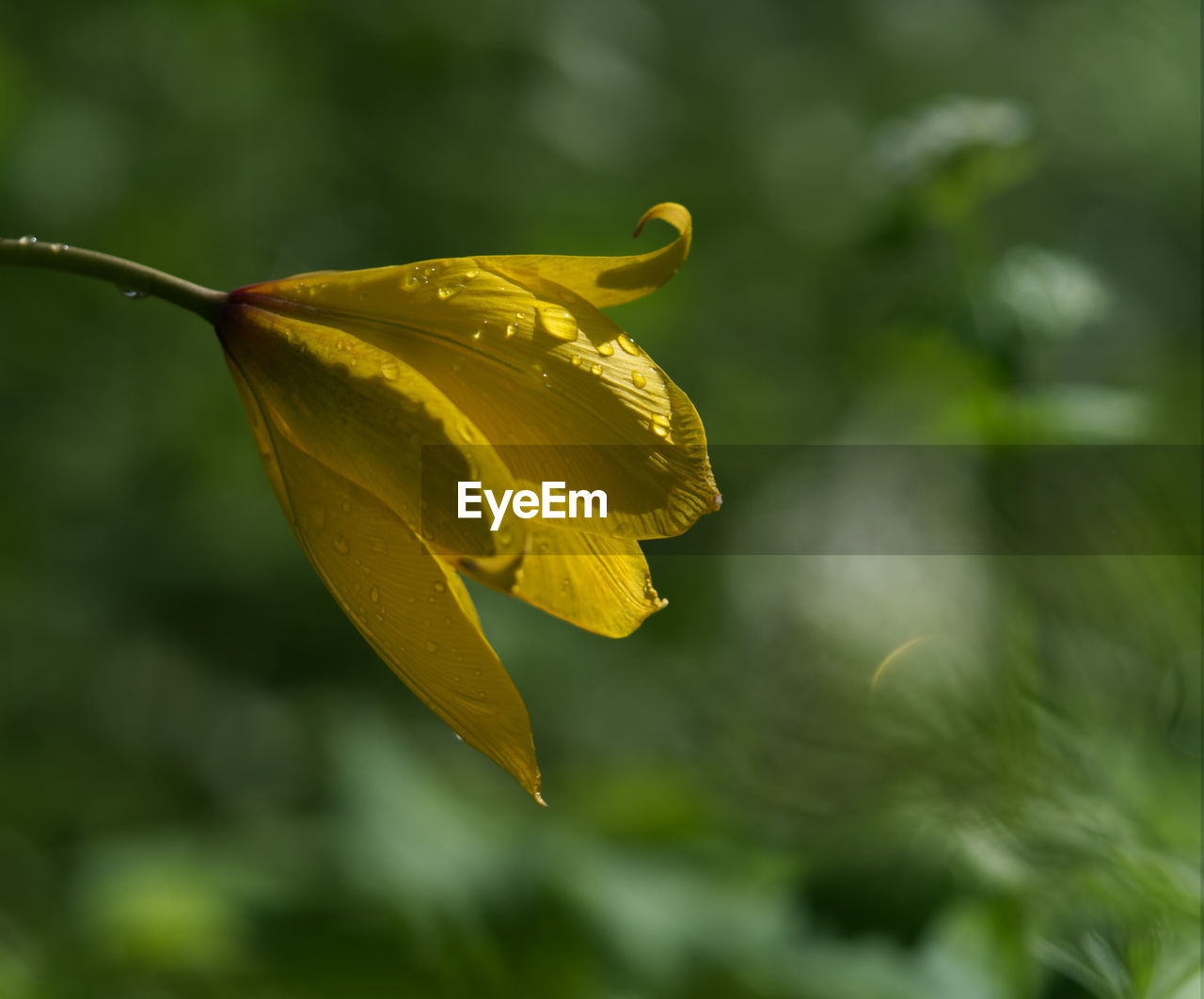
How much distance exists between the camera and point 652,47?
3363 millimetres

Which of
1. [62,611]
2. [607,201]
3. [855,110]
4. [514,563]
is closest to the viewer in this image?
[514,563]

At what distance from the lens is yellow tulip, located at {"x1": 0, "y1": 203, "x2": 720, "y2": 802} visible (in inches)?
35.3

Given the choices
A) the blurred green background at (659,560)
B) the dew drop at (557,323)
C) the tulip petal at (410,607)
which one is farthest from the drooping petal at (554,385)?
the blurred green background at (659,560)

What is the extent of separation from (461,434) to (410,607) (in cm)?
17

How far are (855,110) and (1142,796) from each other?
2973 millimetres

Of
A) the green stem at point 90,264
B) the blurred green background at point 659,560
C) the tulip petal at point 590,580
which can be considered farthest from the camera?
the blurred green background at point 659,560

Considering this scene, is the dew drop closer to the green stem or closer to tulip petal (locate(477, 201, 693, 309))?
tulip petal (locate(477, 201, 693, 309))

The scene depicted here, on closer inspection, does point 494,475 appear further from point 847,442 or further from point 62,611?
point 62,611

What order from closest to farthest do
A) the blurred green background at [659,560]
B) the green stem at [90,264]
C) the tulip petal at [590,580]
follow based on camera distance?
the green stem at [90,264], the tulip petal at [590,580], the blurred green background at [659,560]

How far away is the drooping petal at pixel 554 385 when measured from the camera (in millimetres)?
908

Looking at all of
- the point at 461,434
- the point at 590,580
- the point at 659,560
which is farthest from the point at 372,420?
the point at 659,560

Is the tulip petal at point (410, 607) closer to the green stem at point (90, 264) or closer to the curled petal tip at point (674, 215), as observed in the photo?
the green stem at point (90, 264)

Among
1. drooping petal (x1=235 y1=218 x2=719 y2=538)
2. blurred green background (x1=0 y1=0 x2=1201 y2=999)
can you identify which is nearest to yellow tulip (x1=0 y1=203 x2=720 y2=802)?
drooping petal (x1=235 y1=218 x2=719 y2=538)

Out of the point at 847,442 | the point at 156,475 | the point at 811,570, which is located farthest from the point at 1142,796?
the point at 156,475
